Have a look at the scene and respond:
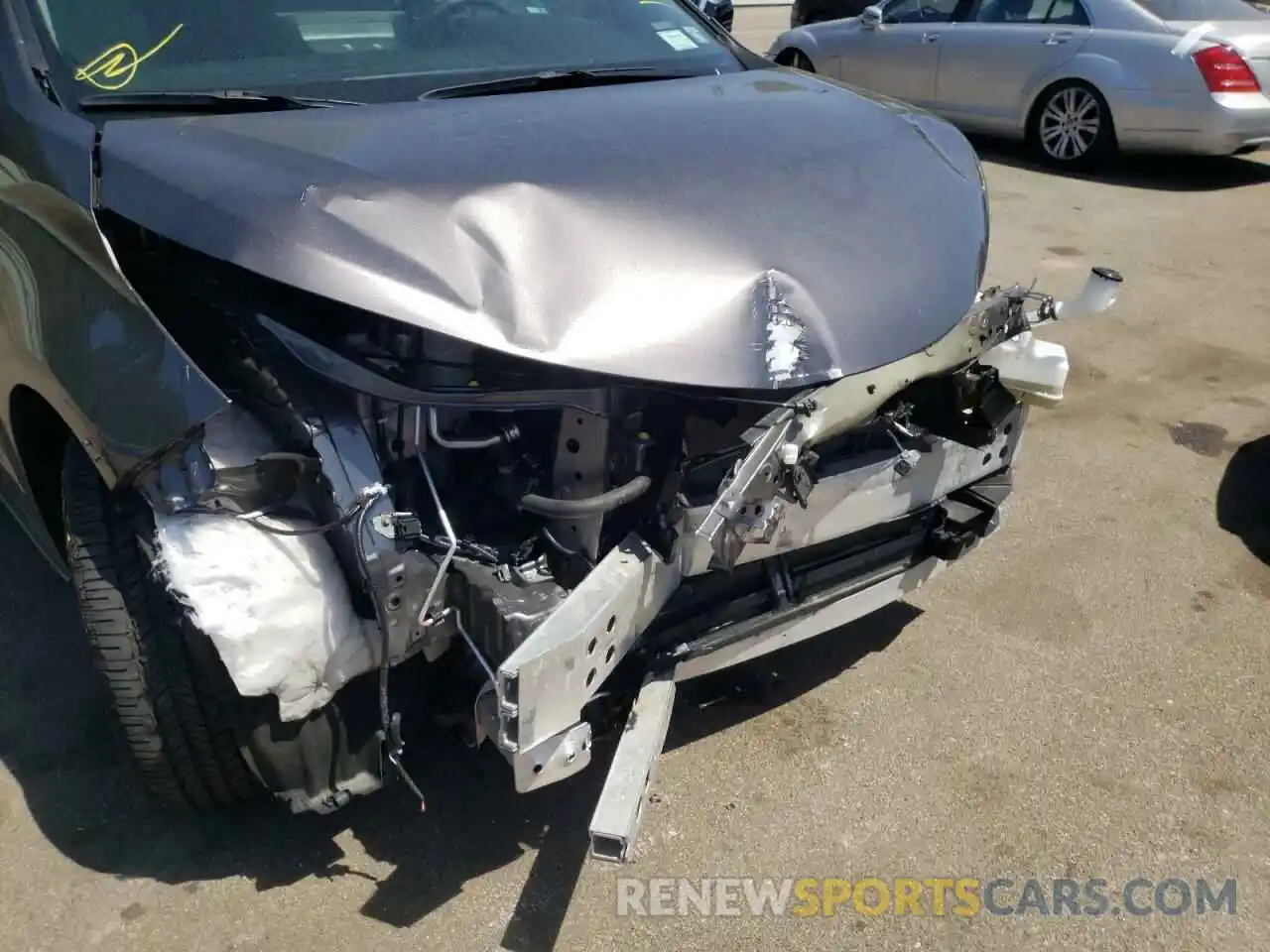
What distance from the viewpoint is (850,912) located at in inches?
90.6

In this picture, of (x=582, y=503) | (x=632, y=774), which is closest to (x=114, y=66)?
(x=582, y=503)

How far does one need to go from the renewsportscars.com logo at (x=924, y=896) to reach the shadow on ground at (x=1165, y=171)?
6795 millimetres

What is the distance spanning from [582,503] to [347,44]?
4.83 ft

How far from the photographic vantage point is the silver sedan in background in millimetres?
7402

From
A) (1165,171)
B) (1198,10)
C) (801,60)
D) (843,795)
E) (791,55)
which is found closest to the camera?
(843,795)

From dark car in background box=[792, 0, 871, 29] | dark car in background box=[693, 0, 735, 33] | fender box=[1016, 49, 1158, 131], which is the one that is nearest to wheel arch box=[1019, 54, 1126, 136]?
fender box=[1016, 49, 1158, 131]

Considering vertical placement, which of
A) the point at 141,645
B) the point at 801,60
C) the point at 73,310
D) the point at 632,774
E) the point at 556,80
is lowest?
the point at 632,774

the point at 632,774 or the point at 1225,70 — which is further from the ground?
the point at 1225,70

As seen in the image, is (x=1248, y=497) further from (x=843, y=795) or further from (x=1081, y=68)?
(x=1081, y=68)

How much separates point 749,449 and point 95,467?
4.20 ft

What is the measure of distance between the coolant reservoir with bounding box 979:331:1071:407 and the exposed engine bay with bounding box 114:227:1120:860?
309 millimetres

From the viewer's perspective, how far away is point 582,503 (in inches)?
83.0

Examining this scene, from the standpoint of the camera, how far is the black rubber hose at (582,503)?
2.10 meters

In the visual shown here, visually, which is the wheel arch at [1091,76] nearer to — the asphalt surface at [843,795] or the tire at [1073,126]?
the tire at [1073,126]
